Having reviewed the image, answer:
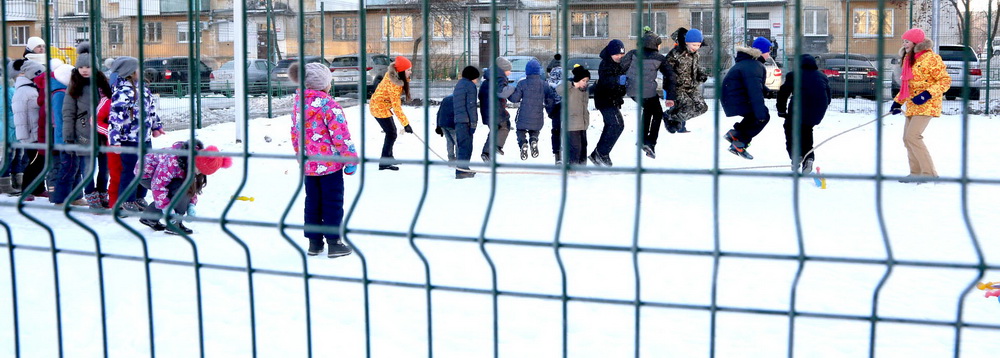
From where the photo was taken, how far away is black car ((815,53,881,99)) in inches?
659

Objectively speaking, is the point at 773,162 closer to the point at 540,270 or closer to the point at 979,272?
the point at 540,270

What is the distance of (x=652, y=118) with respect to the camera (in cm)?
1092

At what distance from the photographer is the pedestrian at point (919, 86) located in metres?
8.30

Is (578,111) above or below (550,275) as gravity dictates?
above

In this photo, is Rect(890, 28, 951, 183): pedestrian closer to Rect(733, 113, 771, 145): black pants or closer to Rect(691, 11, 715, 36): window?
Rect(733, 113, 771, 145): black pants

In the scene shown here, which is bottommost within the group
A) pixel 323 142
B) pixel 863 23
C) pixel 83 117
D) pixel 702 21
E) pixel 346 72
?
pixel 323 142

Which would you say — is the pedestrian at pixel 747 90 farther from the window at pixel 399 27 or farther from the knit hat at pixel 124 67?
the window at pixel 399 27

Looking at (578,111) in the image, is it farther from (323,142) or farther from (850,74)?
(850,74)

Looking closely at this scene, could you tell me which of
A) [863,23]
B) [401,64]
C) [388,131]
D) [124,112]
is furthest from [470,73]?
[863,23]

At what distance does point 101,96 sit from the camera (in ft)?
23.1

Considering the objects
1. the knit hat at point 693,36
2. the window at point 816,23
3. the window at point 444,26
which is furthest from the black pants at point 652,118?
the window at point 444,26

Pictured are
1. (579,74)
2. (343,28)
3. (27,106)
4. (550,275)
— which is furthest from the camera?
(343,28)

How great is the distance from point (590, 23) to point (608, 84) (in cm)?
999

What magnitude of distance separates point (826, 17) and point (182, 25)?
1073cm
